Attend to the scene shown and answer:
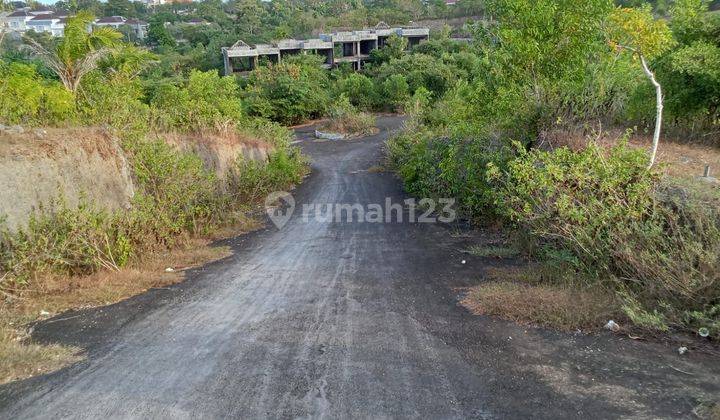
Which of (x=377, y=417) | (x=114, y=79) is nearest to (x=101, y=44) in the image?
(x=114, y=79)

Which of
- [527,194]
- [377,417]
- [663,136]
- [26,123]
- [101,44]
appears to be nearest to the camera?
[377,417]

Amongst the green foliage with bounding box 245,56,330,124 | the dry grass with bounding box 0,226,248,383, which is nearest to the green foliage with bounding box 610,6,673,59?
the dry grass with bounding box 0,226,248,383

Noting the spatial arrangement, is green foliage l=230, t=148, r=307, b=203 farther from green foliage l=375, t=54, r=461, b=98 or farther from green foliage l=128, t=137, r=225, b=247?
green foliage l=375, t=54, r=461, b=98

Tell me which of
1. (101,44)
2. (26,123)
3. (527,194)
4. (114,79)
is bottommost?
(527,194)

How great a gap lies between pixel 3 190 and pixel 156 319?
3332mm

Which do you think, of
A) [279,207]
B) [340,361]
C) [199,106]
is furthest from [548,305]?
[199,106]

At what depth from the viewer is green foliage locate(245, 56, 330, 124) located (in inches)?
1526

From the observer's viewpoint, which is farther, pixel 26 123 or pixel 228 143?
pixel 228 143

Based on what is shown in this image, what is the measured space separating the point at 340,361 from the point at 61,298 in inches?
179

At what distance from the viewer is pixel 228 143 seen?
16.6 m

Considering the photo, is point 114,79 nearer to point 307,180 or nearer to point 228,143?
point 228,143

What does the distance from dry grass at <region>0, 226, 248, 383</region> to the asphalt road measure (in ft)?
0.84

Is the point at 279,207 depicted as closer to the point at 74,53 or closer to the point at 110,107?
the point at 110,107

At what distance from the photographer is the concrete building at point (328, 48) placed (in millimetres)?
49094
